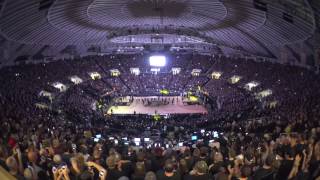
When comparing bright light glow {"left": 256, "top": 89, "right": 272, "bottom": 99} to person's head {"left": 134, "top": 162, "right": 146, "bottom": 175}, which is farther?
bright light glow {"left": 256, "top": 89, "right": 272, "bottom": 99}

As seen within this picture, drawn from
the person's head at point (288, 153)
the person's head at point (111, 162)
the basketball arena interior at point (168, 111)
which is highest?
the person's head at point (111, 162)

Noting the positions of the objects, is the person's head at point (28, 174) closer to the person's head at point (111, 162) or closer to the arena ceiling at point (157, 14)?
the person's head at point (111, 162)

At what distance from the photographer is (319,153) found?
10273 millimetres

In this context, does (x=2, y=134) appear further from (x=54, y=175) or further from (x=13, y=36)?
(x=13, y=36)

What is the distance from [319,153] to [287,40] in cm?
4011

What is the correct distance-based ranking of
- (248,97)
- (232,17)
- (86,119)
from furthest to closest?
(232,17) < (248,97) < (86,119)

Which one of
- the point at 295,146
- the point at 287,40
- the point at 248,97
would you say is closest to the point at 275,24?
the point at 287,40

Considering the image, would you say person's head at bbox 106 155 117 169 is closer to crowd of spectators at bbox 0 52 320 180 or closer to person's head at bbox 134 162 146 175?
crowd of spectators at bbox 0 52 320 180

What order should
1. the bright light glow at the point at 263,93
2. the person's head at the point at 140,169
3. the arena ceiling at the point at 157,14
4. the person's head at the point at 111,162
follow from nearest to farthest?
the person's head at the point at 111,162
the person's head at the point at 140,169
the arena ceiling at the point at 157,14
the bright light glow at the point at 263,93

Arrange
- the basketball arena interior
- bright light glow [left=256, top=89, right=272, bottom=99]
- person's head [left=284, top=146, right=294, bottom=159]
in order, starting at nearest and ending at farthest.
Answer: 1. the basketball arena interior
2. person's head [left=284, top=146, right=294, bottom=159]
3. bright light glow [left=256, top=89, right=272, bottom=99]

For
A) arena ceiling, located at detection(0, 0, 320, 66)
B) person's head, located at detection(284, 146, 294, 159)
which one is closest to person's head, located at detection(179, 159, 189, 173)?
person's head, located at detection(284, 146, 294, 159)

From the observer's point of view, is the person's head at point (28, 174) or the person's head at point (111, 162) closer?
the person's head at point (28, 174)

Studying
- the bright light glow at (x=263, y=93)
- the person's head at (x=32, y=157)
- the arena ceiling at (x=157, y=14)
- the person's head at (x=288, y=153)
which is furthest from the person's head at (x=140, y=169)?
the bright light glow at (x=263, y=93)

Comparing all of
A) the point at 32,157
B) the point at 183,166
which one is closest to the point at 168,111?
the point at 183,166
